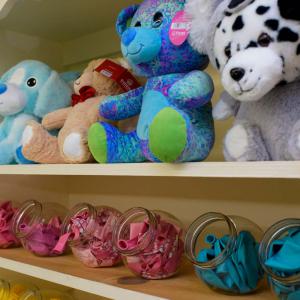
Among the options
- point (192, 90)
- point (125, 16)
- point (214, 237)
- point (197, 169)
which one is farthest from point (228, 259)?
point (125, 16)

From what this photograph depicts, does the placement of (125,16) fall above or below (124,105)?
above

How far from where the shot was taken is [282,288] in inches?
24.9

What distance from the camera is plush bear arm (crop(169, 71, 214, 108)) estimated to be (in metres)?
0.72

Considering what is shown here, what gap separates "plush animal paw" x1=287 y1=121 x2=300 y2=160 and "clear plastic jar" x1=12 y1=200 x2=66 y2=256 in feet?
1.93

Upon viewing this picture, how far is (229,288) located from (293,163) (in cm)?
26

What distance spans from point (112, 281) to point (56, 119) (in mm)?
400

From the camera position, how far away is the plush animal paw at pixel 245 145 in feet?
2.14

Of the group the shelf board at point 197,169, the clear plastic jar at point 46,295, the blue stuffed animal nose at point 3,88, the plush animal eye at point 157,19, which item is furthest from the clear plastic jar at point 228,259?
the blue stuffed animal nose at point 3,88

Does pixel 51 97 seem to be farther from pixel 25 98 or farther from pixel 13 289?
pixel 13 289

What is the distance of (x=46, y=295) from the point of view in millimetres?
1096

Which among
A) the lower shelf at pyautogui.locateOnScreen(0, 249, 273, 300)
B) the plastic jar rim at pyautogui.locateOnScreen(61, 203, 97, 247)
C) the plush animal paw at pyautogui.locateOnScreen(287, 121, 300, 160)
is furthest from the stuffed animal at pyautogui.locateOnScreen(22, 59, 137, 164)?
the plush animal paw at pyautogui.locateOnScreen(287, 121, 300, 160)

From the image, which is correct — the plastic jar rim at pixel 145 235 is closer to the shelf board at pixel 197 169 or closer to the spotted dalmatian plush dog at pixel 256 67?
the shelf board at pixel 197 169

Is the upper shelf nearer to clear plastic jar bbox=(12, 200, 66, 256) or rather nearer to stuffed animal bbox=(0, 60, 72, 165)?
stuffed animal bbox=(0, 60, 72, 165)

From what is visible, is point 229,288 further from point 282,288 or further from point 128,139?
point 128,139
